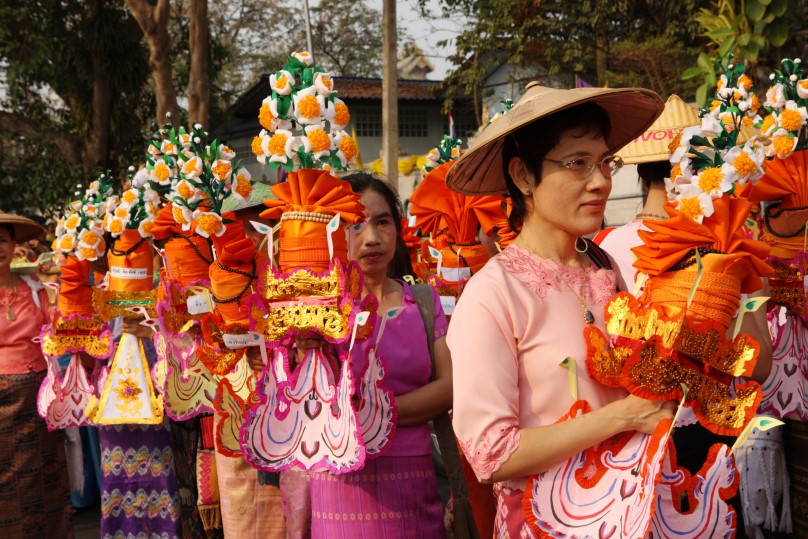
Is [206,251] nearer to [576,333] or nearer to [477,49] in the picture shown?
[576,333]

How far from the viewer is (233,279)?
10.00 ft

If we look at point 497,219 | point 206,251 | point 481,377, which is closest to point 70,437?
point 206,251

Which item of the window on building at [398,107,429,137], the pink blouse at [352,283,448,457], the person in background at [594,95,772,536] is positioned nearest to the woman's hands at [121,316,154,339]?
the pink blouse at [352,283,448,457]

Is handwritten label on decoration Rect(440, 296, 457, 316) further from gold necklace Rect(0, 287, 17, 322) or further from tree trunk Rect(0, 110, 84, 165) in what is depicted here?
tree trunk Rect(0, 110, 84, 165)

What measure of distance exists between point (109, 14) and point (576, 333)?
1480 cm

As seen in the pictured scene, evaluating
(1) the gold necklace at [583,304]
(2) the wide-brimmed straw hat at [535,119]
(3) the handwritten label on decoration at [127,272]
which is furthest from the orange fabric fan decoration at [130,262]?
(1) the gold necklace at [583,304]

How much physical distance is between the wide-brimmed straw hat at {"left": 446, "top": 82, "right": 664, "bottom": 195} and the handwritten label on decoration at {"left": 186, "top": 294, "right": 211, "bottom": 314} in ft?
4.53

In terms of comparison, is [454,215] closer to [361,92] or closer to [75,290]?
[75,290]

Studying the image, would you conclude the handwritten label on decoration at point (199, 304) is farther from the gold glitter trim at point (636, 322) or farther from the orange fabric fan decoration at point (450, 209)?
the gold glitter trim at point (636, 322)

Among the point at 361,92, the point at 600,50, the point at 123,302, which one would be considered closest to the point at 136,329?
the point at 123,302

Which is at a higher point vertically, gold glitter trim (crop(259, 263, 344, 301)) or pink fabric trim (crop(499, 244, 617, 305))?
pink fabric trim (crop(499, 244, 617, 305))

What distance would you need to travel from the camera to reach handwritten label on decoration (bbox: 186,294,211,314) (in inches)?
132

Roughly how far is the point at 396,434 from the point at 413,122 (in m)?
22.8

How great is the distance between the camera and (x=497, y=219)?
13.1 ft
